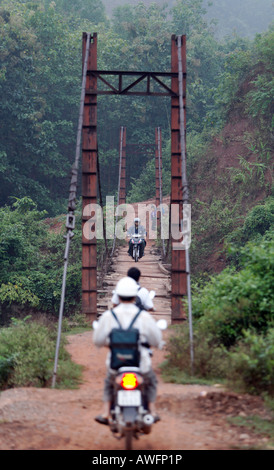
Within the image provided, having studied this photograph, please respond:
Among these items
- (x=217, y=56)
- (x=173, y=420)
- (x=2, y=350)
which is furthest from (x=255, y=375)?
→ (x=217, y=56)

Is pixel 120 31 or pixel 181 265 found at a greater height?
pixel 120 31

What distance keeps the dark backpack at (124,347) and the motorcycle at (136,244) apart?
12.8m

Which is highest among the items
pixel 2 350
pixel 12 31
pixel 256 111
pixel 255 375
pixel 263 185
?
pixel 12 31

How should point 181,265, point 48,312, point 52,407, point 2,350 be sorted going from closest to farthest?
point 52,407 → point 2,350 → point 181,265 → point 48,312

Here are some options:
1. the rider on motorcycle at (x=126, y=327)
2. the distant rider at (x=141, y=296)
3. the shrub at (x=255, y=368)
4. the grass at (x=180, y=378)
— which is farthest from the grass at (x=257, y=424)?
the distant rider at (x=141, y=296)

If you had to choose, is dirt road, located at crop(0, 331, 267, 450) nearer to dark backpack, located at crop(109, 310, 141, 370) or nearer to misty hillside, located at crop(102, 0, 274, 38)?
dark backpack, located at crop(109, 310, 141, 370)

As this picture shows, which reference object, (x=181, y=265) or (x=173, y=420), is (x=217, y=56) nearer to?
(x=181, y=265)

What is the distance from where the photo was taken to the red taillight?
4547mm

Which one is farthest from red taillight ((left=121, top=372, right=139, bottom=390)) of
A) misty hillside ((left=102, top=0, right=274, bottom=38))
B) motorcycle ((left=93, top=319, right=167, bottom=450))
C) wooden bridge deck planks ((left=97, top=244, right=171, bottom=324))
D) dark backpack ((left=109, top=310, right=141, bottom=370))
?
misty hillside ((left=102, top=0, right=274, bottom=38))

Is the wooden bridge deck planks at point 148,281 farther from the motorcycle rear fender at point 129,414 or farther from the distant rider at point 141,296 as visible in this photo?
the motorcycle rear fender at point 129,414

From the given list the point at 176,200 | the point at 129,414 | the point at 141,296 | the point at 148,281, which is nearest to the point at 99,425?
the point at 129,414

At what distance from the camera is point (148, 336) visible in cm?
482

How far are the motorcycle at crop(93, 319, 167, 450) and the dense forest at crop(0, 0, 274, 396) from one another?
1969 mm

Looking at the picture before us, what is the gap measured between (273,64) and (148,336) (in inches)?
806
